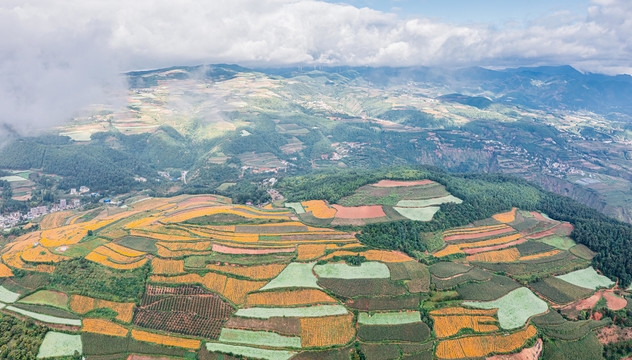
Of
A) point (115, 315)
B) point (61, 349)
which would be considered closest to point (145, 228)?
point (115, 315)

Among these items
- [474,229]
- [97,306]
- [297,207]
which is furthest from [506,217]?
[97,306]

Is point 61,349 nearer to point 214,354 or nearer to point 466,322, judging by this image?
point 214,354

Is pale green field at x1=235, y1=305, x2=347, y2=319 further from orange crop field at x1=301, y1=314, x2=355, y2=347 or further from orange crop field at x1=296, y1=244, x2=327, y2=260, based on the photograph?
orange crop field at x1=296, y1=244, x2=327, y2=260

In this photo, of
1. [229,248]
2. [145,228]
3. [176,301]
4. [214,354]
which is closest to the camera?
[214,354]

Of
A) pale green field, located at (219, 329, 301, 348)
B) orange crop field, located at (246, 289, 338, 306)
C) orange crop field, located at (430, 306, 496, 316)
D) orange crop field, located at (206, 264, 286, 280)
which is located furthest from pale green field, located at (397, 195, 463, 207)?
pale green field, located at (219, 329, 301, 348)

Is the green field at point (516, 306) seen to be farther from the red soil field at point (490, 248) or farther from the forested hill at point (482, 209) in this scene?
the forested hill at point (482, 209)

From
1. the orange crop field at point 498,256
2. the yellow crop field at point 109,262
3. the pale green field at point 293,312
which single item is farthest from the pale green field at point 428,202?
the yellow crop field at point 109,262
